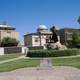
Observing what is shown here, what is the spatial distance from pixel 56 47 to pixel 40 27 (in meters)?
85.6

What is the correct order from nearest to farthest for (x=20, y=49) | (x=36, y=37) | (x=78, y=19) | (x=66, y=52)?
(x=66, y=52)
(x=20, y=49)
(x=78, y=19)
(x=36, y=37)

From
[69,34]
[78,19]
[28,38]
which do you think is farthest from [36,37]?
[78,19]

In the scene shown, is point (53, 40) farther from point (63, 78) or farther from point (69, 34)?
point (69, 34)

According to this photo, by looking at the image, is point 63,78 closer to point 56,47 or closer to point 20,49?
point 56,47

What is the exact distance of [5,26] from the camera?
12638cm

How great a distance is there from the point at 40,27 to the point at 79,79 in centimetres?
11515

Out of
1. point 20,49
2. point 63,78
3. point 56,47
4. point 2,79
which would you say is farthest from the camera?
point 20,49

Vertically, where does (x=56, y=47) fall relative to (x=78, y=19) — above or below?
below

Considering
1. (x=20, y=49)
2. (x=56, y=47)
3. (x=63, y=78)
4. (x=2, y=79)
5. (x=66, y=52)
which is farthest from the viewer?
(x=20, y=49)

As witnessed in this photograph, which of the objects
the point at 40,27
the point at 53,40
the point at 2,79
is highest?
the point at 40,27

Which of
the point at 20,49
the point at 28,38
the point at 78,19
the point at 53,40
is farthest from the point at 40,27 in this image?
the point at 53,40

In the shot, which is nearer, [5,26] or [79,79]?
[79,79]

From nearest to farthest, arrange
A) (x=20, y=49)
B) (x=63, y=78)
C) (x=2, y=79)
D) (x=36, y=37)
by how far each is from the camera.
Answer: (x=63, y=78), (x=2, y=79), (x=20, y=49), (x=36, y=37)

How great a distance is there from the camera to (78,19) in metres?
102
